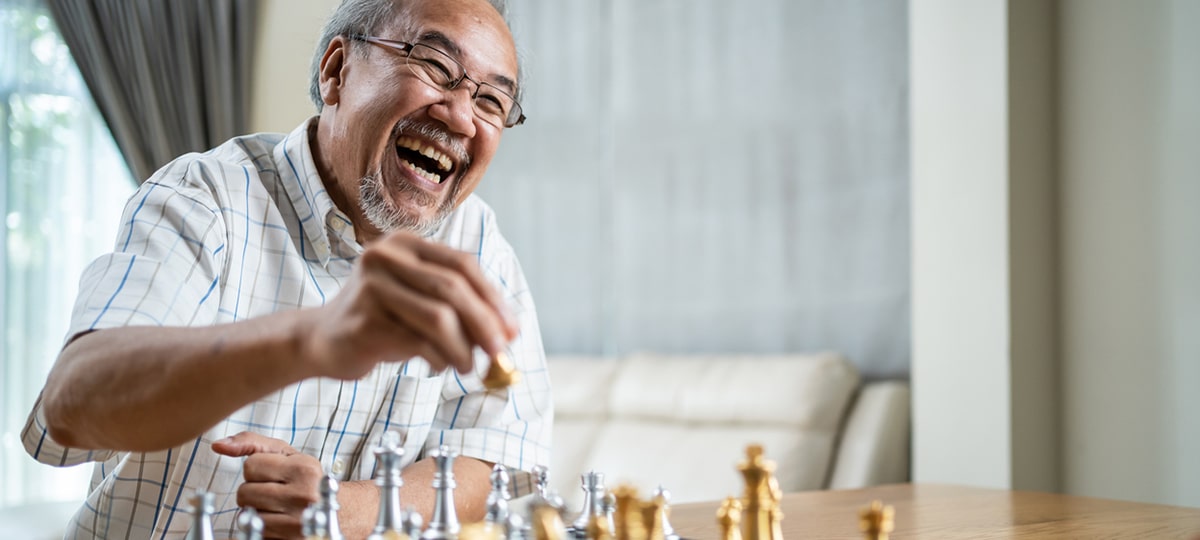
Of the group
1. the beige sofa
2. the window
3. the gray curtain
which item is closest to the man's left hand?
the beige sofa

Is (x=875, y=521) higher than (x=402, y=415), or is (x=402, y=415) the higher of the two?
(x=402, y=415)

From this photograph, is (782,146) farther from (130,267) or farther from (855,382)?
(130,267)

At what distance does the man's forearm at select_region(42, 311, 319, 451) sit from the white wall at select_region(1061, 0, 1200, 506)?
2.24 metres

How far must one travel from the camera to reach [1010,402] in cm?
256

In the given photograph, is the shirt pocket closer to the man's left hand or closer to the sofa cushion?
the man's left hand

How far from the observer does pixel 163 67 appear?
4.60 metres

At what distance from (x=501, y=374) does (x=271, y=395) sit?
69 cm

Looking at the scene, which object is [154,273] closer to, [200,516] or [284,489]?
[284,489]

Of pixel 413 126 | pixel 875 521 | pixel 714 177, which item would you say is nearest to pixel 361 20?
pixel 413 126

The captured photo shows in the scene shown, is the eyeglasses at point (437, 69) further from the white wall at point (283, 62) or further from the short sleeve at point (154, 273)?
the white wall at point (283, 62)

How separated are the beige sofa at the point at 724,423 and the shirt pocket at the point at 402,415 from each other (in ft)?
4.37

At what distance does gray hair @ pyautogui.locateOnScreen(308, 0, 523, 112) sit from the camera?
154 centimetres

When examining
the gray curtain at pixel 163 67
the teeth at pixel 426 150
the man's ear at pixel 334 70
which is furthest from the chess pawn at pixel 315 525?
the gray curtain at pixel 163 67

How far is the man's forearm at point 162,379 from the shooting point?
2.74 ft
